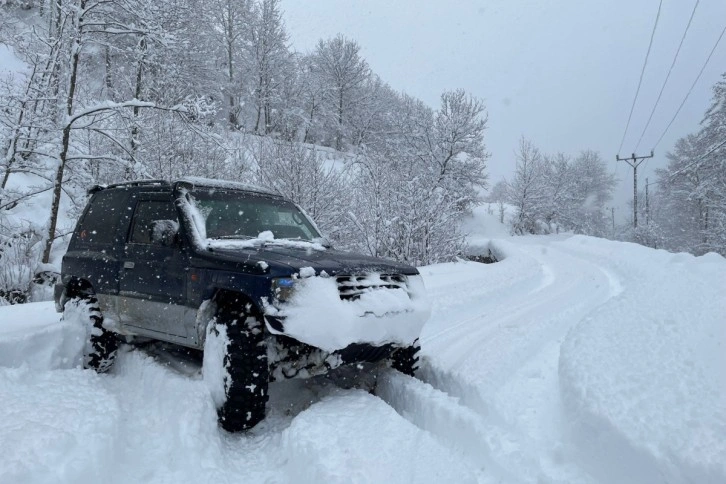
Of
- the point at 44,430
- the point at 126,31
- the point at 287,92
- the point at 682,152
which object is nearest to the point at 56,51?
the point at 126,31

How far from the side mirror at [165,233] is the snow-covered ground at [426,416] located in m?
1.19

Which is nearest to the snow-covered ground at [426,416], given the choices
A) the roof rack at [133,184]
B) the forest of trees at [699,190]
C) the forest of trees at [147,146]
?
the roof rack at [133,184]

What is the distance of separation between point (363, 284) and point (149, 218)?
2.42 m

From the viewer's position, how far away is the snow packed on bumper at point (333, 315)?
10.2 feet

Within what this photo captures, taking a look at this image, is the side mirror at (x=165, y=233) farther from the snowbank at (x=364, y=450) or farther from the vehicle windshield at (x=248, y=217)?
the snowbank at (x=364, y=450)

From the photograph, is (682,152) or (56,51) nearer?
(56,51)

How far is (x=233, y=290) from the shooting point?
11.2 feet

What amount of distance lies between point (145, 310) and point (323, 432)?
2.21 metres

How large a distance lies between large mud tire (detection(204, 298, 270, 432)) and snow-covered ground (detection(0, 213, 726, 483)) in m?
0.14

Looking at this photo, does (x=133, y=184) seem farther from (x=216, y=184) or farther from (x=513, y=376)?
(x=513, y=376)

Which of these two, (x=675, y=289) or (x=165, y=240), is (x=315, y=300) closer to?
(x=165, y=240)

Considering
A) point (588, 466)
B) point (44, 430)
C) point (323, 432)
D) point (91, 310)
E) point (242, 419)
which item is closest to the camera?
point (588, 466)

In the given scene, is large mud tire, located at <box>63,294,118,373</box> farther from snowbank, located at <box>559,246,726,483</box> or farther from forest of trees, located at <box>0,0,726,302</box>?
snowbank, located at <box>559,246,726,483</box>

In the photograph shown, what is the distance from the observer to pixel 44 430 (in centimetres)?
283
